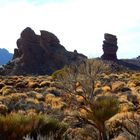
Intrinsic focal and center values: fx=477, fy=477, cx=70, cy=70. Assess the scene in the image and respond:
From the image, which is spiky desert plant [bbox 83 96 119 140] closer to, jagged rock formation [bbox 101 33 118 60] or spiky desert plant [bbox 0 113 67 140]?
spiky desert plant [bbox 0 113 67 140]

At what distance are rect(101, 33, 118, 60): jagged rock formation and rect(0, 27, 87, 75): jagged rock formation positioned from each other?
13.5m

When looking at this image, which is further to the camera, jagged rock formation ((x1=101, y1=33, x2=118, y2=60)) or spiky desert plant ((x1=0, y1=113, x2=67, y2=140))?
jagged rock formation ((x1=101, y1=33, x2=118, y2=60))

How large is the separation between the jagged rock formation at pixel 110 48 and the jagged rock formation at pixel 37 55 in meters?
13.5

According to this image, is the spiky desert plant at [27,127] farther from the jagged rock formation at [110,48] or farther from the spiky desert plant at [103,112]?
the jagged rock formation at [110,48]

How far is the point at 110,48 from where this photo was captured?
110750mm

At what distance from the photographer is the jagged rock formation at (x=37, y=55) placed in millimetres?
94000

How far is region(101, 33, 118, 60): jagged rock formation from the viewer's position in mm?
109875

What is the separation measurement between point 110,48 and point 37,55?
2202cm

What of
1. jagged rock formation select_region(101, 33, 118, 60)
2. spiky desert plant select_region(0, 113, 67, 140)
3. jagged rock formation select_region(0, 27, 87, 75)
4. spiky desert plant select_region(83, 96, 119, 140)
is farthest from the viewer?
jagged rock formation select_region(101, 33, 118, 60)

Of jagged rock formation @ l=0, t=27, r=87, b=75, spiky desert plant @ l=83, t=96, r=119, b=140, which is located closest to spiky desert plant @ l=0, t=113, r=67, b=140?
spiky desert plant @ l=83, t=96, r=119, b=140

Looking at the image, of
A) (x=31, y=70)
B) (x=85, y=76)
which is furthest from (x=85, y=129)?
(x=31, y=70)

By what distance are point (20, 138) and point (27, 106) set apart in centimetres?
1307

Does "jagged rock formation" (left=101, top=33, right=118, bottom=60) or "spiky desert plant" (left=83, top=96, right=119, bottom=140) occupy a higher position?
"jagged rock formation" (left=101, top=33, right=118, bottom=60)

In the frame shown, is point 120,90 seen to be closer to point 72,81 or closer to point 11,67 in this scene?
point 72,81
